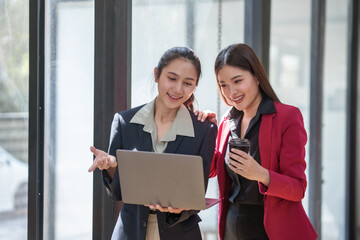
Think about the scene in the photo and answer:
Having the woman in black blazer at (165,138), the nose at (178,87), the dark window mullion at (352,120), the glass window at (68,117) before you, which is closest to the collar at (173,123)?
the woman in black blazer at (165,138)

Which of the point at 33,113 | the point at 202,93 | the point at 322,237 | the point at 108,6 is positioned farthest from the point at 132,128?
the point at 322,237

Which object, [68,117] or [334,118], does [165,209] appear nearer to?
[68,117]

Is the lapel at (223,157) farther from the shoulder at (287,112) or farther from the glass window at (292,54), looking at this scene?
the glass window at (292,54)

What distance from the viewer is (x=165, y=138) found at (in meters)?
1.82

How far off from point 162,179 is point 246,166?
35 cm

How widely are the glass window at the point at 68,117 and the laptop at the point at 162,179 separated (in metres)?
0.62

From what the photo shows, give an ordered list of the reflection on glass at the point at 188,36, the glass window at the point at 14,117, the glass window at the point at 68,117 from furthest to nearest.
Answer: the reflection on glass at the point at 188,36
the glass window at the point at 68,117
the glass window at the point at 14,117

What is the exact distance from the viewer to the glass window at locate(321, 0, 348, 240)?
4.55m

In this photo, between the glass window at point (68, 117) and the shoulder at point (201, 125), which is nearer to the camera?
the shoulder at point (201, 125)

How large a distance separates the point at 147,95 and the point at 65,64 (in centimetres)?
41

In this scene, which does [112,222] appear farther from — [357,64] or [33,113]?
[357,64]

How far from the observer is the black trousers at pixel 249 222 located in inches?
79.1

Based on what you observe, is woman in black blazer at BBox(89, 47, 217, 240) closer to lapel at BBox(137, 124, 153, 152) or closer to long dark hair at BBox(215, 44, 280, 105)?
lapel at BBox(137, 124, 153, 152)

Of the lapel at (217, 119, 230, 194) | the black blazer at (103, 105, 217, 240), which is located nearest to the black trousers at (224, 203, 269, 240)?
the lapel at (217, 119, 230, 194)
